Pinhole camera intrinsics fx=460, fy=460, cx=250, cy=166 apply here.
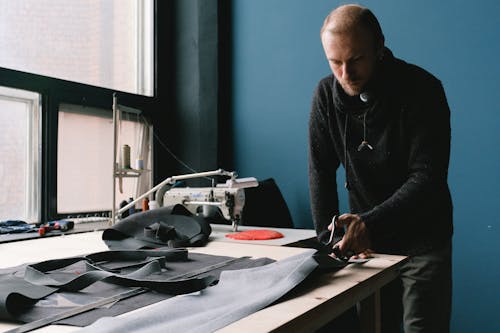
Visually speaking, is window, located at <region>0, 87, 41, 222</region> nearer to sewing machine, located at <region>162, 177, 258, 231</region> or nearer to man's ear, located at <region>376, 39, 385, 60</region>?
sewing machine, located at <region>162, 177, 258, 231</region>

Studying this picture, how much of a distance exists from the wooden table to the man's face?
0.59 meters

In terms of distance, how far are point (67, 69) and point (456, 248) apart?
252cm

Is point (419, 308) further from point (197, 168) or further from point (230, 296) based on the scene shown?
point (197, 168)

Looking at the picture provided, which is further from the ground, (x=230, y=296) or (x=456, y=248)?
(x=230, y=296)

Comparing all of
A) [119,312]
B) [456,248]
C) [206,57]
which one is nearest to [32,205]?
[206,57]

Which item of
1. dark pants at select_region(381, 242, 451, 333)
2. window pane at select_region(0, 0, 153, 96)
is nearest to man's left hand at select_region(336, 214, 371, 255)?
dark pants at select_region(381, 242, 451, 333)

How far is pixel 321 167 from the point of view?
1.70 metres

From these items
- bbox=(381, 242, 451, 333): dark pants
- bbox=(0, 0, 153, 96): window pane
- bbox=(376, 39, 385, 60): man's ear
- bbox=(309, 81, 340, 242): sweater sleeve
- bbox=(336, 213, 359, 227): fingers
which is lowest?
bbox=(381, 242, 451, 333): dark pants

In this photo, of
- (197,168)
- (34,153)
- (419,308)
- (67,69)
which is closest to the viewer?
(419,308)

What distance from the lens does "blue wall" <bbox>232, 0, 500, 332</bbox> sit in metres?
2.52

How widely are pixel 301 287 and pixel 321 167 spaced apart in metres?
0.77

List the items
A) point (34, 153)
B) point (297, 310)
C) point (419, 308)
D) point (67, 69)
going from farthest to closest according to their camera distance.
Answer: point (67, 69) < point (34, 153) < point (419, 308) < point (297, 310)

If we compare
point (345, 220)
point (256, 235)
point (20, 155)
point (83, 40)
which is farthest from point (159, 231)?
point (83, 40)

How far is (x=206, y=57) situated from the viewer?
3428 millimetres
